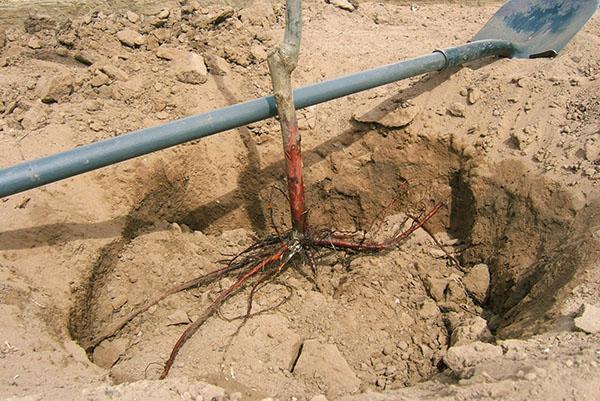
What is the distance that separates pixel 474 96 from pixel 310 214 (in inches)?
44.7

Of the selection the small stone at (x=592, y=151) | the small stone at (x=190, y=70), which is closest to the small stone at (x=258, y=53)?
the small stone at (x=190, y=70)

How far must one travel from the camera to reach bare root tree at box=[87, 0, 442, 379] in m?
2.48

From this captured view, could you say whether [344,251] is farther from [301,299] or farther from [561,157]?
[561,157]

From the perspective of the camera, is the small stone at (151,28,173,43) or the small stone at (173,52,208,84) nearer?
the small stone at (173,52,208,84)

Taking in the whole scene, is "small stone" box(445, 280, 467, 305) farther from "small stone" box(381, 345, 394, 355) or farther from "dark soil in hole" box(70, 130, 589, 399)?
"small stone" box(381, 345, 394, 355)

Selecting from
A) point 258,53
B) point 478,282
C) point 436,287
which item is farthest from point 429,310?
point 258,53

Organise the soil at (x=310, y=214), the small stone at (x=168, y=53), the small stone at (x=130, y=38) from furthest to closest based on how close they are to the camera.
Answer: the small stone at (x=130, y=38)
the small stone at (x=168, y=53)
the soil at (x=310, y=214)

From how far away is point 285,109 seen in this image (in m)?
2.54

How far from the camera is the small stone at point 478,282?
281cm

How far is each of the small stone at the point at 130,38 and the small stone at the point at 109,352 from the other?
1.81 m

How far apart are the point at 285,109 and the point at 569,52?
1814mm

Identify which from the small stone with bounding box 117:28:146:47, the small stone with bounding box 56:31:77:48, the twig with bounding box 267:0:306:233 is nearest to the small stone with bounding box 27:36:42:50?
the small stone with bounding box 56:31:77:48

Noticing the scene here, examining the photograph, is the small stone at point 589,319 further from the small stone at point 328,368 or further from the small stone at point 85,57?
the small stone at point 85,57

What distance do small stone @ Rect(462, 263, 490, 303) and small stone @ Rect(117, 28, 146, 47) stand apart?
7.65 feet
